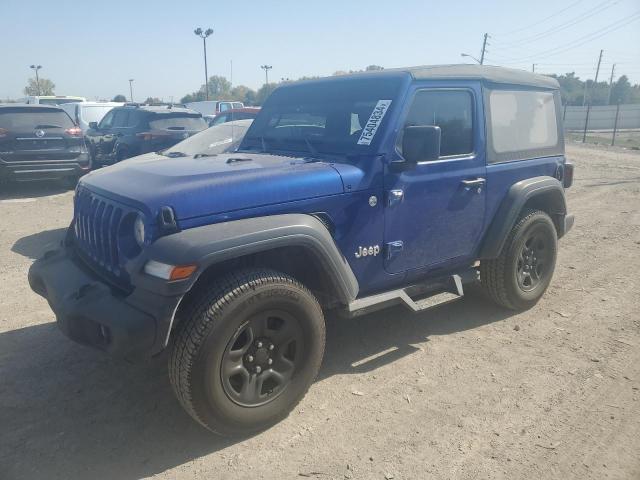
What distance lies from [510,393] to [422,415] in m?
0.67

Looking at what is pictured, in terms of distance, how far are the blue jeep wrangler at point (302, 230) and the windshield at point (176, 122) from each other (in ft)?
20.6

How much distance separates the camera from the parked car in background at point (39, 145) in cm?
932

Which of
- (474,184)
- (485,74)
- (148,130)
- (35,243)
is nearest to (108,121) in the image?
(148,130)

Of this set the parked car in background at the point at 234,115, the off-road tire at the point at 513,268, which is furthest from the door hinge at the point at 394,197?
the parked car in background at the point at 234,115

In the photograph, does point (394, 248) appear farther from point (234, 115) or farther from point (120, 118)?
point (120, 118)

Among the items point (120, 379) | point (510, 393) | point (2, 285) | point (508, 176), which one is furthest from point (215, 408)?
point (2, 285)

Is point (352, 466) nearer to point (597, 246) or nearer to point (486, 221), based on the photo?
point (486, 221)

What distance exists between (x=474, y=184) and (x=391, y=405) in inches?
70.9

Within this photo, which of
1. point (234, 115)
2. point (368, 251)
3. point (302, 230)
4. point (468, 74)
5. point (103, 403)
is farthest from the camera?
point (234, 115)

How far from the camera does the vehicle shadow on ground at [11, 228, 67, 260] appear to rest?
629 cm

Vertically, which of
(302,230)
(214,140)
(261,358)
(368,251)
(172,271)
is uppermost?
(214,140)

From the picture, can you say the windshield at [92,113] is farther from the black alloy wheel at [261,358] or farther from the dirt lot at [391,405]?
the black alloy wheel at [261,358]

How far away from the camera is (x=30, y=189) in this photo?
10594 millimetres

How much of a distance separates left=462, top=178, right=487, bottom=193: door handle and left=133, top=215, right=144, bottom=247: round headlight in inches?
93.5
